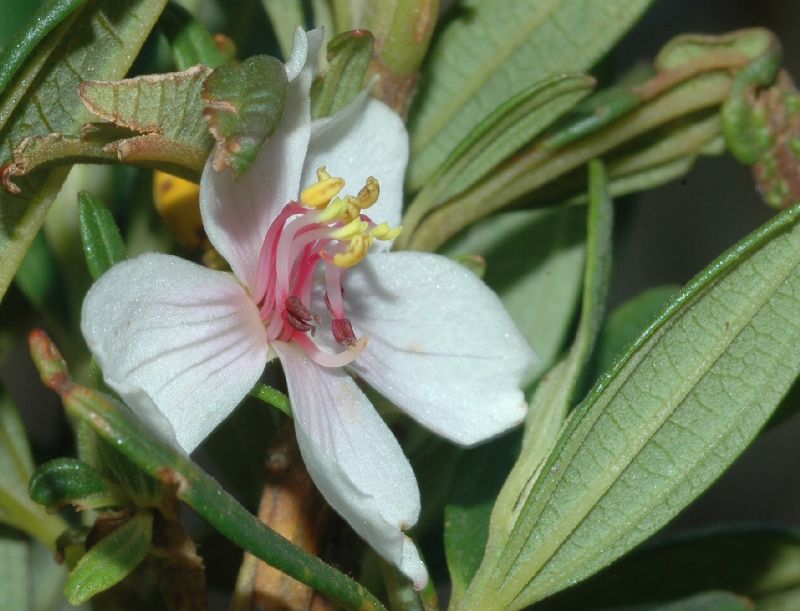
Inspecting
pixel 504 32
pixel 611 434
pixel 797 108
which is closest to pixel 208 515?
pixel 611 434

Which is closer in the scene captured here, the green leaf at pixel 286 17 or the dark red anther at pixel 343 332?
the dark red anther at pixel 343 332

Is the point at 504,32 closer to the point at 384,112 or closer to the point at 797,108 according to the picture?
the point at 384,112

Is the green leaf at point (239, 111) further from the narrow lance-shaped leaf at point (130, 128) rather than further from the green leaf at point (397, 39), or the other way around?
the green leaf at point (397, 39)

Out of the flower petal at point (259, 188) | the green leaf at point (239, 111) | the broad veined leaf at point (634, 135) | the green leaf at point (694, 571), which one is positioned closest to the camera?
the green leaf at point (239, 111)

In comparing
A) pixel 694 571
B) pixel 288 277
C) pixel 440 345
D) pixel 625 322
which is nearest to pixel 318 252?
pixel 288 277

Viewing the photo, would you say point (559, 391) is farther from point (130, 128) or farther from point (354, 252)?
point (130, 128)

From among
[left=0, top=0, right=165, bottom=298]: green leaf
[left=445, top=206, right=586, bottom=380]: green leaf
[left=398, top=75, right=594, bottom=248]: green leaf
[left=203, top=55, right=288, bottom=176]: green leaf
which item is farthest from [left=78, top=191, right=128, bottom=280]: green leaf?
[left=445, top=206, right=586, bottom=380]: green leaf

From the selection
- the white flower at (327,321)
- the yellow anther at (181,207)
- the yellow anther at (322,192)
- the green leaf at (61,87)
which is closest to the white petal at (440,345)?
the white flower at (327,321)
